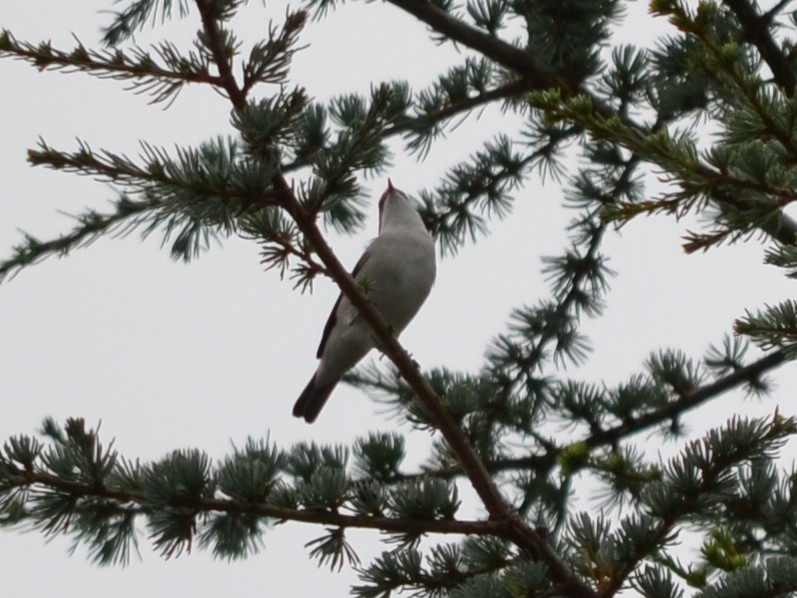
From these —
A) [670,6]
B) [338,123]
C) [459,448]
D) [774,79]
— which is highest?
[774,79]

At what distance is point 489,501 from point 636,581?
1.35 feet

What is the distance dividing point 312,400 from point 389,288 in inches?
29.1

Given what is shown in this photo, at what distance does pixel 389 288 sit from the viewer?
4867 millimetres

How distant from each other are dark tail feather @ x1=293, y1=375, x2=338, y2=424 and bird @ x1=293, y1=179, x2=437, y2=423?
63 mm

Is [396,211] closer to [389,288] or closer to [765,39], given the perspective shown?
[389,288]

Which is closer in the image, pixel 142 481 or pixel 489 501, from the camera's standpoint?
pixel 142 481

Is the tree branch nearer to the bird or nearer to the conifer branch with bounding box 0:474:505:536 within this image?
the conifer branch with bounding box 0:474:505:536

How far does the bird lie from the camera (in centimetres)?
486

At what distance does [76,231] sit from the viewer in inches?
144

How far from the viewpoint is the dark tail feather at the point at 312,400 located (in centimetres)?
528

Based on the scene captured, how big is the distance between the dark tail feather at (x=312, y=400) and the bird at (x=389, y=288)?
0.06 m

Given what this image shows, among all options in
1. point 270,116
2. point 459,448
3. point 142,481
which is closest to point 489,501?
point 459,448

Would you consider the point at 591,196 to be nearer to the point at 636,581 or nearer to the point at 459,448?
the point at 459,448

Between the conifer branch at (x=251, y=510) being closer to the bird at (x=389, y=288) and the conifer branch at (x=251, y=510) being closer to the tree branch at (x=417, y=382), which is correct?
the tree branch at (x=417, y=382)
